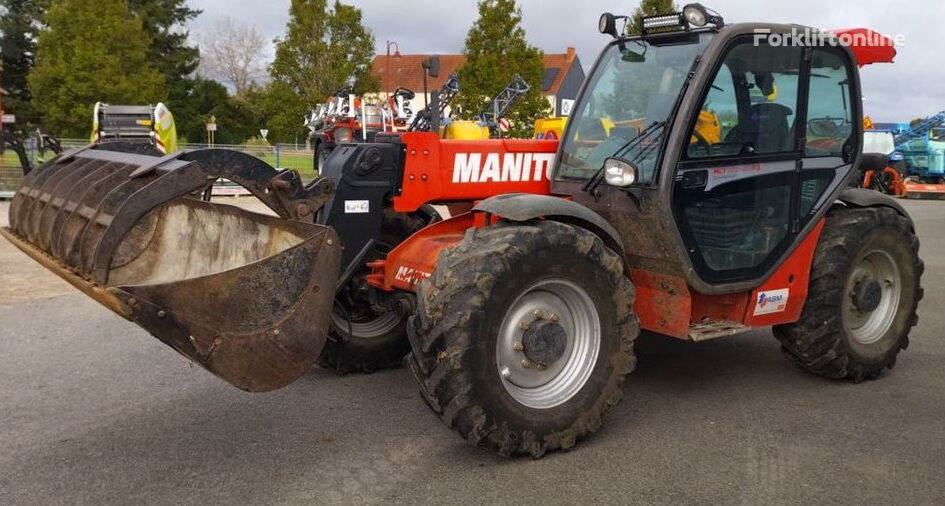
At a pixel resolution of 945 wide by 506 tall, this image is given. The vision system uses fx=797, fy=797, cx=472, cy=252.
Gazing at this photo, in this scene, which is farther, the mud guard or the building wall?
the building wall

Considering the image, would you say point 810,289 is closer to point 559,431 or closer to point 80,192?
point 559,431

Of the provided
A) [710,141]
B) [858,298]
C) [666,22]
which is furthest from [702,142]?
[858,298]

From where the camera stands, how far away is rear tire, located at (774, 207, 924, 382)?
4961 millimetres

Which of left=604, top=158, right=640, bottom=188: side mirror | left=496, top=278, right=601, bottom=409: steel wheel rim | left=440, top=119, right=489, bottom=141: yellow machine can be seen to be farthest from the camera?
left=440, top=119, right=489, bottom=141: yellow machine

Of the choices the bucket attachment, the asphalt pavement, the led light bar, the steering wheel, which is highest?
the led light bar

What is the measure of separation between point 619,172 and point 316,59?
2678 cm

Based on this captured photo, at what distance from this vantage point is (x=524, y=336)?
3.88 metres

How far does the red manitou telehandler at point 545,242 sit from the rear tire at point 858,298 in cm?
1

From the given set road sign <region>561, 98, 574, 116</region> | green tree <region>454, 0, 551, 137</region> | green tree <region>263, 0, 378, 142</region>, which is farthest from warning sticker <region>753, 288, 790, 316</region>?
green tree <region>263, 0, 378, 142</region>

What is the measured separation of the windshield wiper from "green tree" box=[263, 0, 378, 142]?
25307 millimetres

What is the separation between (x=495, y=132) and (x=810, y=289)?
53.8 feet

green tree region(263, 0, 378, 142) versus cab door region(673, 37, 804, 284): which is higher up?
green tree region(263, 0, 378, 142)

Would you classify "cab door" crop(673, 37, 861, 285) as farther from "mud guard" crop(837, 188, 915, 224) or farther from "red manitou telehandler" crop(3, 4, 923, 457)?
"mud guard" crop(837, 188, 915, 224)

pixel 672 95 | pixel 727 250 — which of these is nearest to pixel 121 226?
Result: pixel 672 95
